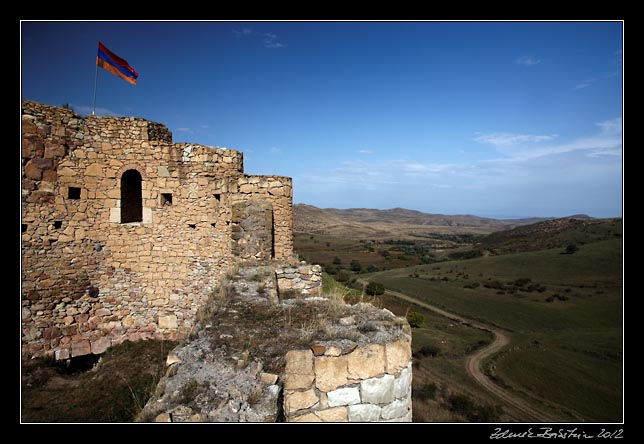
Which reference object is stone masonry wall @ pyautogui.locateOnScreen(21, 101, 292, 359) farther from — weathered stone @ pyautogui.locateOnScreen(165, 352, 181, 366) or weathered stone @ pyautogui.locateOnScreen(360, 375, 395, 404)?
weathered stone @ pyautogui.locateOnScreen(360, 375, 395, 404)

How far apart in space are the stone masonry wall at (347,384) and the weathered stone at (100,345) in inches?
296

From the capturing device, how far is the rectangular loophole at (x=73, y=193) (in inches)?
304

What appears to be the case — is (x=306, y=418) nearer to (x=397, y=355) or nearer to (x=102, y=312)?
(x=397, y=355)

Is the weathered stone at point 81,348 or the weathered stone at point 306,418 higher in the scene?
the weathered stone at point 306,418

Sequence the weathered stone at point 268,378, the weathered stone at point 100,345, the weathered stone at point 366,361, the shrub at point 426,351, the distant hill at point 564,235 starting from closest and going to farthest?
the weathered stone at point 268,378, the weathered stone at point 366,361, the weathered stone at point 100,345, the shrub at point 426,351, the distant hill at point 564,235

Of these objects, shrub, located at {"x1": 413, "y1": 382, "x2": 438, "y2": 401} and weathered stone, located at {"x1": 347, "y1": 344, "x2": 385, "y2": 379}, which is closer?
weathered stone, located at {"x1": 347, "y1": 344, "x2": 385, "y2": 379}

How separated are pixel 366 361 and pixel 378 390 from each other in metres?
0.32

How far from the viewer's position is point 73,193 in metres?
7.80

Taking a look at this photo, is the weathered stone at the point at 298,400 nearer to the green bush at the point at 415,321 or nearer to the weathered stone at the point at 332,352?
the weathered stone at the point at 332,352

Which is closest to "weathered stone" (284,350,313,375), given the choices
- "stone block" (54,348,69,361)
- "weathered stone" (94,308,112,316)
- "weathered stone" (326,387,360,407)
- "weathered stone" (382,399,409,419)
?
"weathered stone" (326,387,360,407)

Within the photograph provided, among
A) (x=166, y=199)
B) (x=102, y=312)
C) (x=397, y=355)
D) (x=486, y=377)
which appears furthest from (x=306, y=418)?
(x=486, y=377)

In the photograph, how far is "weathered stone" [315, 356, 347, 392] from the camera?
9.84 feet

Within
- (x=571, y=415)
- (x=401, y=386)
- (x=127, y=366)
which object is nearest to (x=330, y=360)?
(x=401, y=386)

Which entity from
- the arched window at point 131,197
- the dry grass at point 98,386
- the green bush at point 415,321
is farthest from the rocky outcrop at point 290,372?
the green bush at point 415,321
